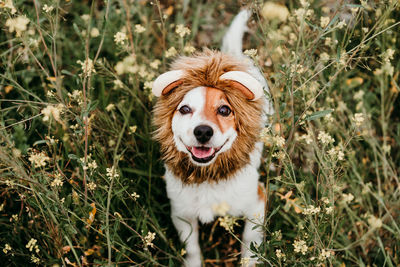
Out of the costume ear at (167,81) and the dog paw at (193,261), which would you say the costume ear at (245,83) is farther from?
the dog paw at (193,261)

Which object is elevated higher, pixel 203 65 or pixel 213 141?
pixel 203 65

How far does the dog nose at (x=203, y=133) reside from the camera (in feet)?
5.42

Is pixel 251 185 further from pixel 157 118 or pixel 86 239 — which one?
pixel 86 239

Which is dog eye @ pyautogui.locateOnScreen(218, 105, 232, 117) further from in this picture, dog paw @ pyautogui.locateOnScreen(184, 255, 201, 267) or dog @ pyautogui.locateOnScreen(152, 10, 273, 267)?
dog paw @ pyautogui.locateOnScreen(184, 255, 201, 267)

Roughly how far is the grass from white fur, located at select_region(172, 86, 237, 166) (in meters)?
0.23

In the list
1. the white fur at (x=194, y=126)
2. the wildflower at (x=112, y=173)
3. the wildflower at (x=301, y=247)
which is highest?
the white fur at (x=194, y=126)

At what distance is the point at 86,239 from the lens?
89.1 inches

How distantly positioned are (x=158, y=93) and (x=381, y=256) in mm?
1911

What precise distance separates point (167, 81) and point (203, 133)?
393mm

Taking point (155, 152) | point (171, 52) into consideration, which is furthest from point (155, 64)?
point (155, 152)

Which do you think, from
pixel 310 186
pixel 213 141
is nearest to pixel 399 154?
pixel 310 186

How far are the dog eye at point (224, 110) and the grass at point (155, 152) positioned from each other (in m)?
0.25

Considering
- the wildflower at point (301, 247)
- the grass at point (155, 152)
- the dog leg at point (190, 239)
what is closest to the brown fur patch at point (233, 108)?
the grass at point (155, 152)

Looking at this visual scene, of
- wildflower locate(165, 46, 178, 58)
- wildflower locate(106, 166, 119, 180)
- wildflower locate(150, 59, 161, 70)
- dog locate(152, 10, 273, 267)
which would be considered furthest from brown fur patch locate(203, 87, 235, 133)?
wildflower locate(150, 59, 161, 70)
